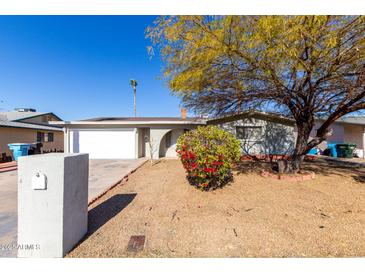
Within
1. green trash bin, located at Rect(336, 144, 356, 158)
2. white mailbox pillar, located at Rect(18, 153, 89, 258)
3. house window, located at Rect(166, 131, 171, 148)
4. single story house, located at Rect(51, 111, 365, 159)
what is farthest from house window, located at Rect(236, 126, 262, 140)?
white mailbox pillar, located at Rect(18, 153, 89, 258)

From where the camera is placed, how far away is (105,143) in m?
12.0

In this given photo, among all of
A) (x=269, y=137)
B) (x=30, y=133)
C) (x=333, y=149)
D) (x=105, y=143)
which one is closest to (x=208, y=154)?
(x=269, y=137)

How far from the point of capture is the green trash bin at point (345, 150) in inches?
479

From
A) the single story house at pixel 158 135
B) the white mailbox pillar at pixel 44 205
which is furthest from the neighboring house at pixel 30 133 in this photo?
the white mailbox pillar at pixel 44 205

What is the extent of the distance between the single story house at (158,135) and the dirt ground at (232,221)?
6.16 metres

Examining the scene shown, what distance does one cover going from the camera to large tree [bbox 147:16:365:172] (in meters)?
3.65

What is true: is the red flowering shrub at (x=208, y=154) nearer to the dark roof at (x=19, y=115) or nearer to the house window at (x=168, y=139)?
the house window at (x=168, y=139)

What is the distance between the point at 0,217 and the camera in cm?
346

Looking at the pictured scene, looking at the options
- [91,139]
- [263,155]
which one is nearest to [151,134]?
[91,139]

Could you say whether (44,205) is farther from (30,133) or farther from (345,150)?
(345,150)

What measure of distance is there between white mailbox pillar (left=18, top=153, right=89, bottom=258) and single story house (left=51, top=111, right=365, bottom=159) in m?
8.94

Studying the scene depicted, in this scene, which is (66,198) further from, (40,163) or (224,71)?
(224,71)

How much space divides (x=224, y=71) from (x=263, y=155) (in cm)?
809

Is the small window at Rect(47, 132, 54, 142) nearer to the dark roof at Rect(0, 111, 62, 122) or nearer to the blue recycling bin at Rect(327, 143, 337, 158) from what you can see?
the dark roof at Rect(0, 111, 62, 122)
